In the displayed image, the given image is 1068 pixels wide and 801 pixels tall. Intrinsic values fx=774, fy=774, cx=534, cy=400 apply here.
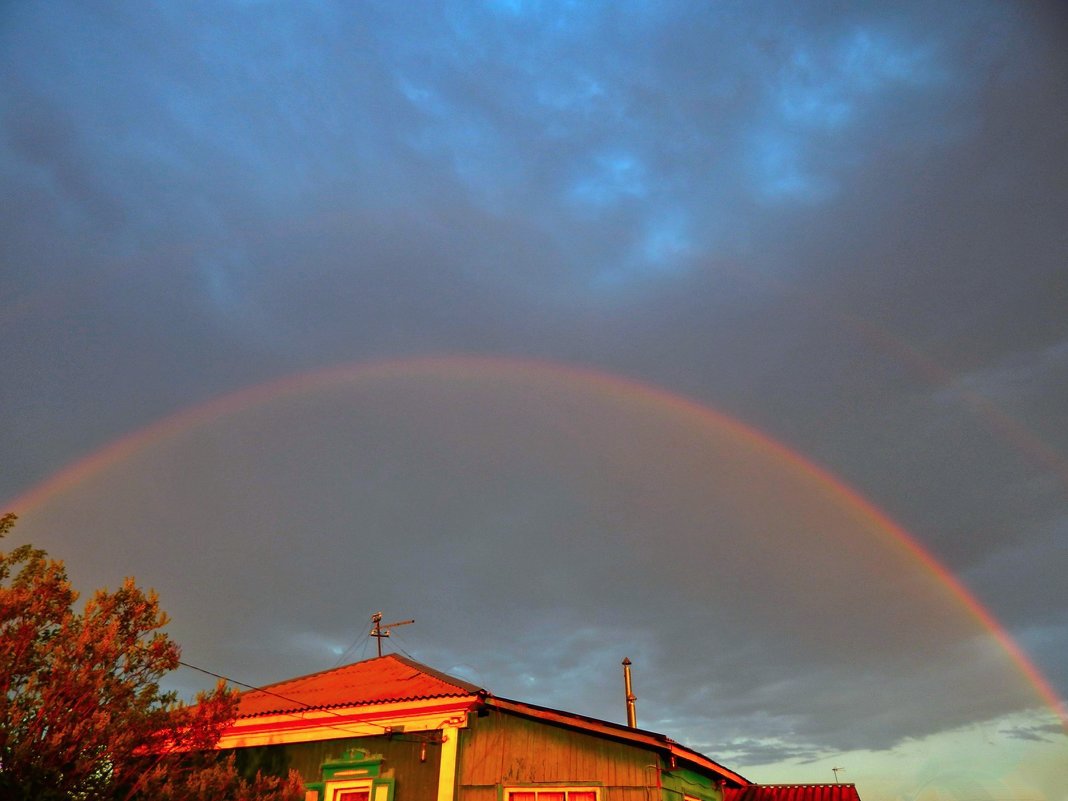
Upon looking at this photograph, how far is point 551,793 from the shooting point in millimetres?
14945

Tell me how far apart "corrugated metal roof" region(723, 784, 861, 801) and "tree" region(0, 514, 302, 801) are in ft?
46.3

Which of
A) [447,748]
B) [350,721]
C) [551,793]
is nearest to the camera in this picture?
[447,748]

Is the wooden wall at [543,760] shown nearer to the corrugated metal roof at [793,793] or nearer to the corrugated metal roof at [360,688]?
the corrugated metal roof at [360,688]

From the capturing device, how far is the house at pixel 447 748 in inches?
572

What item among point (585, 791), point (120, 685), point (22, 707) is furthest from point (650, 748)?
point (22, 707)

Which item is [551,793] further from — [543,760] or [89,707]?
[89,707]

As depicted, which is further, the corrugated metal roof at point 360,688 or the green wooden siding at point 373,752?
the corrugated metal roof at point 360,688

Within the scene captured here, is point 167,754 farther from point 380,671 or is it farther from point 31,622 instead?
point 380,671

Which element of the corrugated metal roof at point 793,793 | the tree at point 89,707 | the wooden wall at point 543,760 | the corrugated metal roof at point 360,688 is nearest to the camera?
the tree at point 89,707

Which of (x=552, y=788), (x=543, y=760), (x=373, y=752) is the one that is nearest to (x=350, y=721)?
(x=373, y=752)

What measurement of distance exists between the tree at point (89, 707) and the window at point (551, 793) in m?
4.57

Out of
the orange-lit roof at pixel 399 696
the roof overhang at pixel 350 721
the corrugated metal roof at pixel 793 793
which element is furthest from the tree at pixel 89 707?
the corrugated metal roof at pixel 793 793


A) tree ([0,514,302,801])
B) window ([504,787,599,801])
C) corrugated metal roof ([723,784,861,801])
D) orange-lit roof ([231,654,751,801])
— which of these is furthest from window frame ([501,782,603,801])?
corrugated metal roof ([723,784,861,801])

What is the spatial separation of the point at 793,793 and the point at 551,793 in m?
9.28
